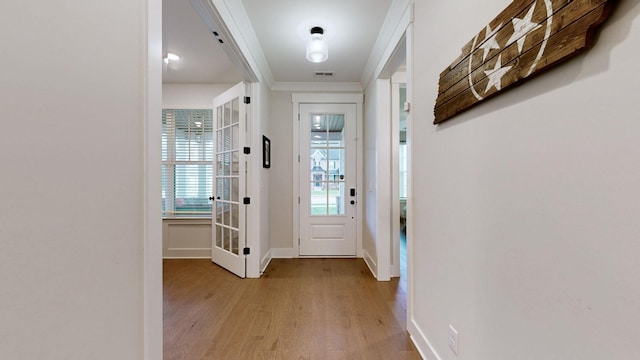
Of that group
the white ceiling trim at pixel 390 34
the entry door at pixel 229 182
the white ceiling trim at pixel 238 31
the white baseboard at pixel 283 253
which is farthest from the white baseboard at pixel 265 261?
the white ceiling trim at pixel 390 34

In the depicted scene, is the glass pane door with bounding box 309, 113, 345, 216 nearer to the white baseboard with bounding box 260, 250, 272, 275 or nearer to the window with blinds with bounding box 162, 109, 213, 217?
the white baseboard with bounding box 260, 250, 272, 275

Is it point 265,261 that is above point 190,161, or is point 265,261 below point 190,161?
below

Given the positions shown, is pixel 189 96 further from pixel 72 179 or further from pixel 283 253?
pixel 72 179

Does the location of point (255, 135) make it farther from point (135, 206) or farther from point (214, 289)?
point (135, 206)

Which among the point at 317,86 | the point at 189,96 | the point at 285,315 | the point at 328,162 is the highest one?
the point at 317,86

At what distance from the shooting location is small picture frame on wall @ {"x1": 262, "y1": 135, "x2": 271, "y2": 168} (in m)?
3.48

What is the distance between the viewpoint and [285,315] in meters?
2.29

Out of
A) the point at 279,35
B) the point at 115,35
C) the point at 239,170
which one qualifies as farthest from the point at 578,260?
the point at 239,170

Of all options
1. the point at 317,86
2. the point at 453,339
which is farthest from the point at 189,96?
the point at 453,339

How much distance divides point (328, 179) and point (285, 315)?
6.91ft

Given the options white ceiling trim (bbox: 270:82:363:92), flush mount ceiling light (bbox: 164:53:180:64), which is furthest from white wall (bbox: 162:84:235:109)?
white ceiling trim (bbox: 270:82:363:92)

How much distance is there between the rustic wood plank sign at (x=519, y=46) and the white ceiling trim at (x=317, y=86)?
8.74ft

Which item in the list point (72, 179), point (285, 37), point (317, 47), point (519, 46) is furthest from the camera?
point (285, 37)

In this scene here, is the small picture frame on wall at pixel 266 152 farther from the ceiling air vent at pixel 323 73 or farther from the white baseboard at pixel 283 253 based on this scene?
the white baseboard at pixel 283 253
